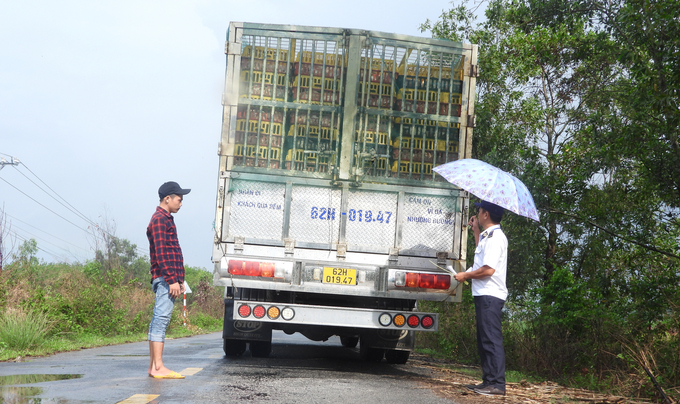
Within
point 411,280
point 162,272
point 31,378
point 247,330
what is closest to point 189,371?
point 247,330

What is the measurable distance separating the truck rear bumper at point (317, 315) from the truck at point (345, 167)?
2cm

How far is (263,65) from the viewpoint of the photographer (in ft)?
25.1

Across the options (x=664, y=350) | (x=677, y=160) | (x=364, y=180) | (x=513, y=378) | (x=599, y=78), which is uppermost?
(x=599, y=78)

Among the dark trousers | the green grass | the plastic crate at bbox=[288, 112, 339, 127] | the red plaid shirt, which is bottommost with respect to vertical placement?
the green grass

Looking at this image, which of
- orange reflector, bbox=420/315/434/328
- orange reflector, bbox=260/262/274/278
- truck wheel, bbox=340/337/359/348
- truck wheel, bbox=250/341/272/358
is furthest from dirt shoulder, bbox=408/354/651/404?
truck wheel, bbox=340/337/359/348

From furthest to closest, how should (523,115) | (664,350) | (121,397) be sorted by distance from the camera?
(523,115)
(664,350)
(121,397)

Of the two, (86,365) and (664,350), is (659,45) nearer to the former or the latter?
(664,350)

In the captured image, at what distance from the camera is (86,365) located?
8039 millimetres

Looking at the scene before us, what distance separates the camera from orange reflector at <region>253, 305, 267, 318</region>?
7223 millimetres

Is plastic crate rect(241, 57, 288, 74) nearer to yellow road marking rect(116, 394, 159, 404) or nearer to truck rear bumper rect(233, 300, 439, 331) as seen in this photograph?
truck rear bumper rect(233, 300, 439, 331)

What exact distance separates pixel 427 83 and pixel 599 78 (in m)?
6.16

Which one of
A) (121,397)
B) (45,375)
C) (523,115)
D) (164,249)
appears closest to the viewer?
(121,397)

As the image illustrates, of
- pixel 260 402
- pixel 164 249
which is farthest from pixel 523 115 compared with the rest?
pixel 260 402

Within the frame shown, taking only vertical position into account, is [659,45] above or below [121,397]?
above
